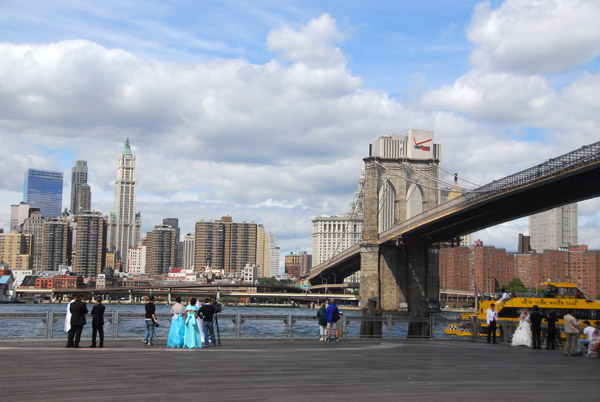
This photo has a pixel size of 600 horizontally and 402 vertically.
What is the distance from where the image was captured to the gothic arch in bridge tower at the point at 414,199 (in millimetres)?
106688

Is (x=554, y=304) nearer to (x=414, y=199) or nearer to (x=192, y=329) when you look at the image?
(x=192, y=329)

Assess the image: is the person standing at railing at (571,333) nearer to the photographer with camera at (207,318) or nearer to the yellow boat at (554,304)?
the photographer with camera at (207,318)

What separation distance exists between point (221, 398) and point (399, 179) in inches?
3697

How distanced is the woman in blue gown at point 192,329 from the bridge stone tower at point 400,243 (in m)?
68.9

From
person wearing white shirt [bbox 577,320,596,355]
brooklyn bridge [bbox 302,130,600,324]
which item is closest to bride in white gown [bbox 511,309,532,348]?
person wearing white shirt [bbox 577,320,596,355]

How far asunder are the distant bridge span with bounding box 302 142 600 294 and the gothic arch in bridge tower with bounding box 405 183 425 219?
1048cm

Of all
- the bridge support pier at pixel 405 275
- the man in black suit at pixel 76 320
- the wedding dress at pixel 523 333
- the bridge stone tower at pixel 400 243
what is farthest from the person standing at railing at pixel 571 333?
the bridge support pier at pixel 405 275

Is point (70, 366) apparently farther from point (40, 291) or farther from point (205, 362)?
point (40, 291)

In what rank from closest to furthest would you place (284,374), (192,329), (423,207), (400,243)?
(284,374), (192,329), (400,243), (423,207)

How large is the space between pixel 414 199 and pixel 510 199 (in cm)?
3827

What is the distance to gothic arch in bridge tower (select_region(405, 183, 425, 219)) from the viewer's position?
350 ft

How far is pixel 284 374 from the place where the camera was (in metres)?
15.5

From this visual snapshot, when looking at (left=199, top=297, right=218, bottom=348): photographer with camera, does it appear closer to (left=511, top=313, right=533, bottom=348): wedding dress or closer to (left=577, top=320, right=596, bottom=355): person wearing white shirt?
(left=511, top=313, right=533, bottom=348): wedding dress

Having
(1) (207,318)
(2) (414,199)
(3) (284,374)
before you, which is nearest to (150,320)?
(1) (207,318)
